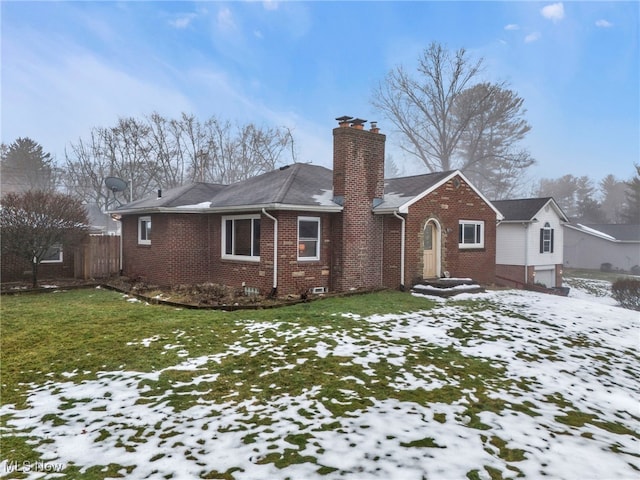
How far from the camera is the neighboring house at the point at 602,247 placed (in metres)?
32.4

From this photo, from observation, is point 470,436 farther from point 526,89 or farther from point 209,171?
point 526,89

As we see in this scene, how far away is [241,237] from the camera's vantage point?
12945mm

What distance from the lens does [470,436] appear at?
3.91m

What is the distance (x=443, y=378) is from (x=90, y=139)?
3663cm

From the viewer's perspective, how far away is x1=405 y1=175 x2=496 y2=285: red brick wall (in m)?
13.4

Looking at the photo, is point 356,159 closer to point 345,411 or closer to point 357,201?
point 357,201

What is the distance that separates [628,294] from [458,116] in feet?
67.8

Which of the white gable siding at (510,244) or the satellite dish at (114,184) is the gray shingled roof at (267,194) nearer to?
the satellite dish at (114,184)

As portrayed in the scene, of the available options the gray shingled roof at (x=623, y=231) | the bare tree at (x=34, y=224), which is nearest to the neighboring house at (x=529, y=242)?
the gray shingled roof at (x=623, y=231)

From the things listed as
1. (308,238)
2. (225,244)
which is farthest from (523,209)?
(225,244)

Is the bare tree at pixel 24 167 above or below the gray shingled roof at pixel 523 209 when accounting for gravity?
above

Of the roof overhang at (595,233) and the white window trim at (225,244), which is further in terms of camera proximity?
the roof overhang at (595,233)
